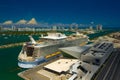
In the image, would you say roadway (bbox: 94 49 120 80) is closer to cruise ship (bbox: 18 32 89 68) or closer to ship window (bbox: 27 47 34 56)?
cruise ship (bbox: 18 32 89 68)

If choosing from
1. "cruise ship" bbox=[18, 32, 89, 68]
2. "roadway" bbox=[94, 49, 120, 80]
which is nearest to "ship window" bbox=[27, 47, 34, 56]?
"cruise ship" bbox=[18, 32, 89, 68]

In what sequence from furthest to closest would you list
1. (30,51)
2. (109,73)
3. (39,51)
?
(30,51) → (39,51) → (109,73)

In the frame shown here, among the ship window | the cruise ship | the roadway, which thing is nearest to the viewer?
the roadway

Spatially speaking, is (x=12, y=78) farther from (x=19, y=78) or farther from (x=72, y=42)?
(x=72, y=42)

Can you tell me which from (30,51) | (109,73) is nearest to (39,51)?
(30,51)

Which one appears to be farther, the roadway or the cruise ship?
the cruise ship

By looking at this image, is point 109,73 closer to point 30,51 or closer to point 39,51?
point 39,51

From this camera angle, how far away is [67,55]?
47.5m

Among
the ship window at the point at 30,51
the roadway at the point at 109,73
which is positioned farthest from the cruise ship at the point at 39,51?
the roadway at the point at 109,73

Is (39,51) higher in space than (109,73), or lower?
higher

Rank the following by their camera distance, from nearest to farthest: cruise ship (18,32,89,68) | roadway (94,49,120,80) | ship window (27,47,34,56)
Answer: roadway (94,49,120,80)
cruise ship (18,32,89,68)
ship window (27,47,34,56)

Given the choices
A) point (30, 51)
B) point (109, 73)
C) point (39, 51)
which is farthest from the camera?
point (30, 51)

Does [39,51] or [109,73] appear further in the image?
[39,51]

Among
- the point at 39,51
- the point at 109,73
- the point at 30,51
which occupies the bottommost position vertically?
the point at 109,73
